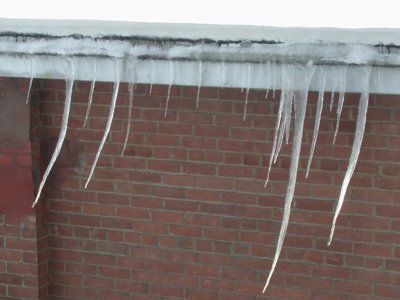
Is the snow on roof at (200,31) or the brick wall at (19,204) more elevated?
the snow on roof at (200,31)

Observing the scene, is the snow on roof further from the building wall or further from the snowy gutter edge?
the building wall

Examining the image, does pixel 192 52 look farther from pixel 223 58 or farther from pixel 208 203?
pixel 208 203

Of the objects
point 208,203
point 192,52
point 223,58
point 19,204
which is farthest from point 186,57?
point 19,204

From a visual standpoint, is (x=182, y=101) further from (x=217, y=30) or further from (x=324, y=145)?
(x=217, y=30)

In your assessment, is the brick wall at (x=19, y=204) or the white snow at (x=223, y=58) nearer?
the white snow at (x=223, y=58)

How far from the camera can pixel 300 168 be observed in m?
4.51

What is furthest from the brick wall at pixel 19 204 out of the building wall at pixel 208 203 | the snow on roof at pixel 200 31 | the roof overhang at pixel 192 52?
the snow on roof at pixel 200 31

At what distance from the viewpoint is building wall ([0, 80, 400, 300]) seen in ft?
14.6

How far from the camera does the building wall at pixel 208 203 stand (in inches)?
175

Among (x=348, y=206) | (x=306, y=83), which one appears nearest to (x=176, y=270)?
(x=348, y=206)

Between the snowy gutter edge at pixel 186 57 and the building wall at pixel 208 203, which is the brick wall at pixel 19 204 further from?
the snowy gutter edge at pixel 186 57

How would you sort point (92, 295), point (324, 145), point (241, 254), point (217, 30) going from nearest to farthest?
point (217, 30)
point (324, 145)
point (241, 254)
point (92, 295)

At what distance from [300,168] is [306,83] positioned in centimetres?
143

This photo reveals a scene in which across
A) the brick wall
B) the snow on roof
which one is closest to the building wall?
the brick wall
